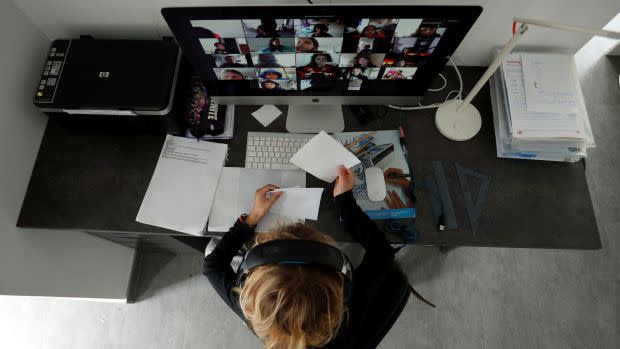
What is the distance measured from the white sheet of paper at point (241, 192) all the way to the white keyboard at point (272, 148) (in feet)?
0.07

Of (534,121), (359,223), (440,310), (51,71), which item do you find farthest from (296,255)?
(440,310)

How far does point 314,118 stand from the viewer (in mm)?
1188

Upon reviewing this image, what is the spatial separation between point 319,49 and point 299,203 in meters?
0.44

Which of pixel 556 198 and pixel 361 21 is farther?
pixel 556 198

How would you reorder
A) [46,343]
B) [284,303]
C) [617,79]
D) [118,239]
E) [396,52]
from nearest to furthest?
[284,303] < [396,52] < [118,239] < [46,343] < [617,79]

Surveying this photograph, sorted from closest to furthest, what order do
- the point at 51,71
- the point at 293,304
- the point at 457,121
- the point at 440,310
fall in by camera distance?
the point at 293,304 → the point at 51,71 → the point at 457,121 → the point at 440,310

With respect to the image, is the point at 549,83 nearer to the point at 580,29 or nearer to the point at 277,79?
the point at 580,29

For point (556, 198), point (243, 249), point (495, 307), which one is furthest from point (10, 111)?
point (495, 307)

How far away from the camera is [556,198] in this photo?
111cm

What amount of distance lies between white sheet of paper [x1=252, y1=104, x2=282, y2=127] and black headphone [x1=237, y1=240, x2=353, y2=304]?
0.52 metres

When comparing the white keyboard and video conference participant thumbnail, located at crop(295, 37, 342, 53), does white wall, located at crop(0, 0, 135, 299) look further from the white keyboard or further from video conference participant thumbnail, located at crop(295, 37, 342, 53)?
video conference participant thumbnail, located at crop(295, 37, 342, 53)

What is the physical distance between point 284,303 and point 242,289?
0.13m

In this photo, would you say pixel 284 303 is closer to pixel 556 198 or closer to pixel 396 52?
pixel 396 52

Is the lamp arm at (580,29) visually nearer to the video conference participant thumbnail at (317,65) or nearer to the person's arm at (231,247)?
the video conference participant thumbnail at (317,65)
